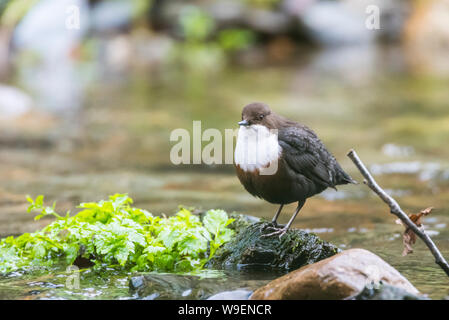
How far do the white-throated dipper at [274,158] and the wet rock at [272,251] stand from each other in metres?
0.10

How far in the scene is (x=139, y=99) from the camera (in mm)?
13273

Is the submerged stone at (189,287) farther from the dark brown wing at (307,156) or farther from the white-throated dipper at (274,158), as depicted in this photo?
the dark brown wing at (307,156)

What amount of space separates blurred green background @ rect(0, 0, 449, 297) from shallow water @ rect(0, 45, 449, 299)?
0.03 m

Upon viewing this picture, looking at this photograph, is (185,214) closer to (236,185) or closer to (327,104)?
(236,185)

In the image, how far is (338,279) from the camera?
3.47 m

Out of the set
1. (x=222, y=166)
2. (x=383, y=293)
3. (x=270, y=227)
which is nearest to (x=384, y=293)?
(x=383, y=293)

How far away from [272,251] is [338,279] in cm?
99

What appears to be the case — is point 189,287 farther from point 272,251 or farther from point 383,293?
point 383,293

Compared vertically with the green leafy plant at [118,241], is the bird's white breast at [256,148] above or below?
above

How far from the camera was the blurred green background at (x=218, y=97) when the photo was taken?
6789mm

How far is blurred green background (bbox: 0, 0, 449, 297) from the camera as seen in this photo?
6789 millimetres

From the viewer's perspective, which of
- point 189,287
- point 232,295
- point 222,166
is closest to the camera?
point 232,295

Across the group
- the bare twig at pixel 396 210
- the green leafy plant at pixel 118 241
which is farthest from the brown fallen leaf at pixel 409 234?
the green leafy plant at pixel 118 241
